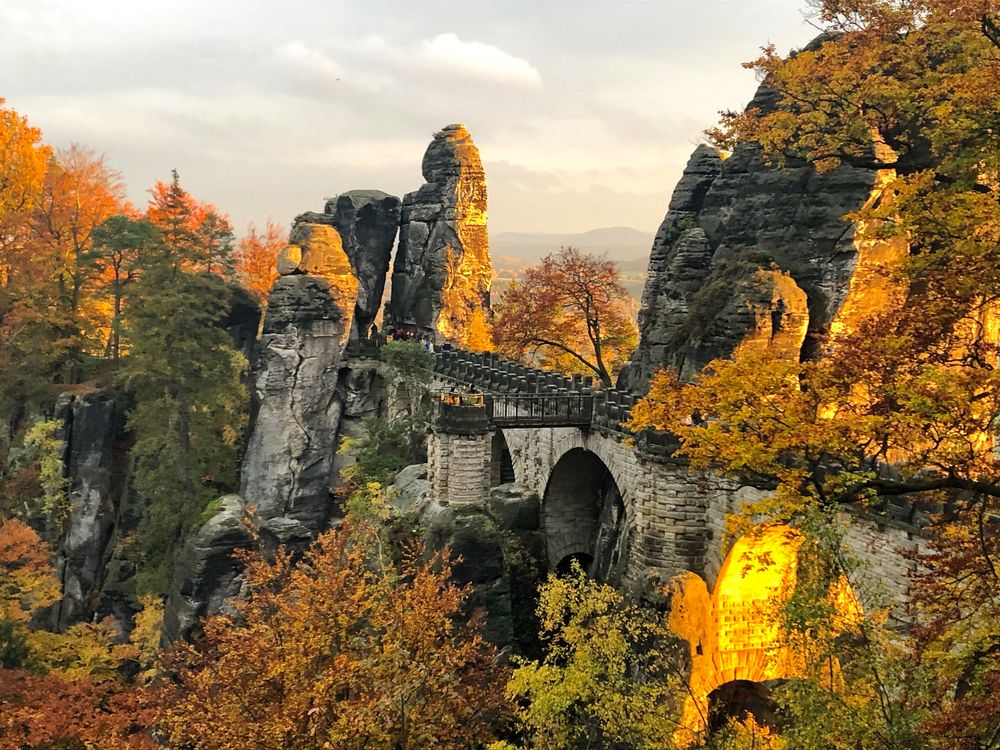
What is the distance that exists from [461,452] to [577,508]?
21.0ft

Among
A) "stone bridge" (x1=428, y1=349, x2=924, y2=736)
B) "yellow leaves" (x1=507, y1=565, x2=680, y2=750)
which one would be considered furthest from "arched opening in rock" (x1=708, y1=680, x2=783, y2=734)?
"yellow leaves" (x1=507, y1=565, x2=680, y2=750)

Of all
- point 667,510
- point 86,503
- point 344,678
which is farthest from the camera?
point 86,503

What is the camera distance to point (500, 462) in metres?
31.0

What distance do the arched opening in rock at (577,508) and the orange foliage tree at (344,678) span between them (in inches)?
338

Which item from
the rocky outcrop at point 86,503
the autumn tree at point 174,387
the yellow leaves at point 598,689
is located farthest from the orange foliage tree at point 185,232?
the yellow leaves at point 598,689

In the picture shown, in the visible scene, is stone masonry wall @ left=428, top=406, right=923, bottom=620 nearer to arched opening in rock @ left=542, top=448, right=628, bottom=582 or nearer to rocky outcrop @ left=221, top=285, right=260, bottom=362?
arched opening in rock @ left=542, top=448, right=628, bottom=582

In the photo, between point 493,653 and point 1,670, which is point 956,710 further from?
point 1,670

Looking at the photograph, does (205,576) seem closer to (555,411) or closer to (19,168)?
(555,411)

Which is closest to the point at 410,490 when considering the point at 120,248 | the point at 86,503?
the point at 86,503

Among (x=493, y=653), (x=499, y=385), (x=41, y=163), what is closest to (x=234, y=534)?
(x=499, y=385)

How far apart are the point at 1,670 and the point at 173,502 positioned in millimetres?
11996

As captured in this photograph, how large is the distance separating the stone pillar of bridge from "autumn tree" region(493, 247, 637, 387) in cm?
1218

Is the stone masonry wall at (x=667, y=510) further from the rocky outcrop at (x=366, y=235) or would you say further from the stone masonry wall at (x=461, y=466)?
the rocky outcrop at (x=366, y=235)

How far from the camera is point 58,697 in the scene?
18672 millimetres
